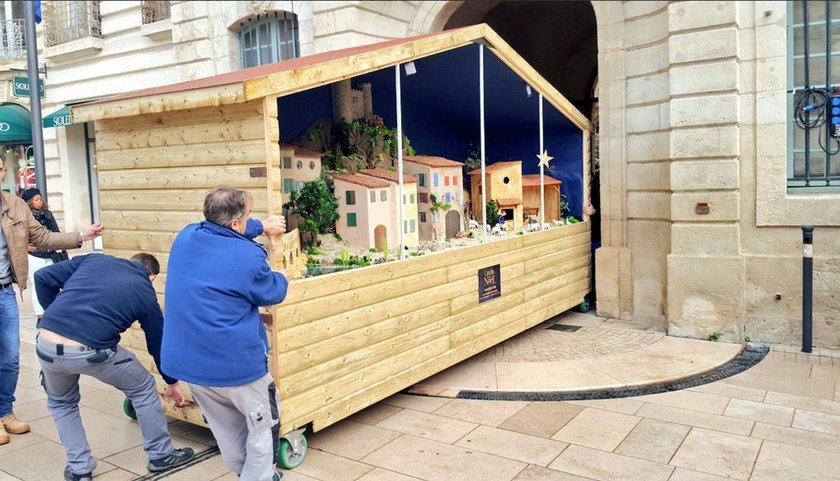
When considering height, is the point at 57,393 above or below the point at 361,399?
above

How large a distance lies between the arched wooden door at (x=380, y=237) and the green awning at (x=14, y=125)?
12.0m

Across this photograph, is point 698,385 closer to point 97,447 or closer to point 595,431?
point 595,431

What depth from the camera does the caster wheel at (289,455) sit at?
3.96 metres

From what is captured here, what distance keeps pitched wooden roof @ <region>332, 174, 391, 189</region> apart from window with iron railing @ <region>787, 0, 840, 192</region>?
12.7ft

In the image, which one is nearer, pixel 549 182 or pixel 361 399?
pixel 361 399

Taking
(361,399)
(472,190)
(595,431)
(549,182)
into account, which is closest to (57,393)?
(361,399)

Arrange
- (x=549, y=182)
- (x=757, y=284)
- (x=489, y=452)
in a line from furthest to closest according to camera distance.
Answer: (x=549, y=182)
(x=757, y=284)
(x=489, y=452)

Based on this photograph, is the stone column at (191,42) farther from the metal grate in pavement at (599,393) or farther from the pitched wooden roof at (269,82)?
the metal grate in pavement at (599,393)

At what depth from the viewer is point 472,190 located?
7.18 meters

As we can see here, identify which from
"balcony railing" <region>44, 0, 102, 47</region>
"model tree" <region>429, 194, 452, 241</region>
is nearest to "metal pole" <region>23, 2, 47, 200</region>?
"model tree" <region>429, 194, 452, 241</region>

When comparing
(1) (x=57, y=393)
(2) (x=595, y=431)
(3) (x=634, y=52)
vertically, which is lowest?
(2) (x=595, y=431)

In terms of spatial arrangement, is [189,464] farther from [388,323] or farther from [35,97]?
[35,97]

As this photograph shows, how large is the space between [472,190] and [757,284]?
117 inches

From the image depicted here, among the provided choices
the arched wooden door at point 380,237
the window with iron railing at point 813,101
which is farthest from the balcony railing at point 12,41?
the window with iron railing at point 813,101
